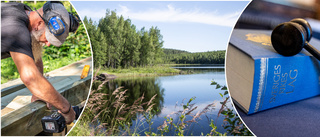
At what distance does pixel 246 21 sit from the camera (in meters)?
1.27

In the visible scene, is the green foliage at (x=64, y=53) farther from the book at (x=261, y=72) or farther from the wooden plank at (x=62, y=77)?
the book at (x=261, y=72)

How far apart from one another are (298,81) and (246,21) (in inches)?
18.2

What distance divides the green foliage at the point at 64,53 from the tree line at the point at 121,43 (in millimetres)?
864

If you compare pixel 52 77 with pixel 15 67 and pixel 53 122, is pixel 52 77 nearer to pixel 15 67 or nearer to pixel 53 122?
pixel 15 67

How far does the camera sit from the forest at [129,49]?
2232 mm

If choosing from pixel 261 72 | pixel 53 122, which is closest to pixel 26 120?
pixel 53 122

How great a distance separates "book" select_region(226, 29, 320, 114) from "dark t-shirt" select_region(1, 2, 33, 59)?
94cm

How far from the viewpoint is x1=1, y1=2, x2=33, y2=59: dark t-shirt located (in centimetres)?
82

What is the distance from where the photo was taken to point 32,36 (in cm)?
92

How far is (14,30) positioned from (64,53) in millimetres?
401

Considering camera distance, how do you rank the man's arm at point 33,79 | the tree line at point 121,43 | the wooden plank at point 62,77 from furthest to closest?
the tree line at point 121,43
the wooden plank at point 62,77
the man's arm at point 33,79

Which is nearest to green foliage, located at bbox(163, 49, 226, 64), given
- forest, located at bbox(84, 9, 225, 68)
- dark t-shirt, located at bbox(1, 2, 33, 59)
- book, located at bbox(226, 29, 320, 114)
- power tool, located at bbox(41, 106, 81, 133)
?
forest, located at bbox(84, 9, 225, 68)

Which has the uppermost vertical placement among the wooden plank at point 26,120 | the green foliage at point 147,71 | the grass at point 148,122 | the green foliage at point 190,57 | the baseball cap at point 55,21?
the baseball cap at point 55,21

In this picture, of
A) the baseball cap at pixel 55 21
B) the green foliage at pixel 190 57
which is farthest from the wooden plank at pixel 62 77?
the green foliage at pixel 190 57
